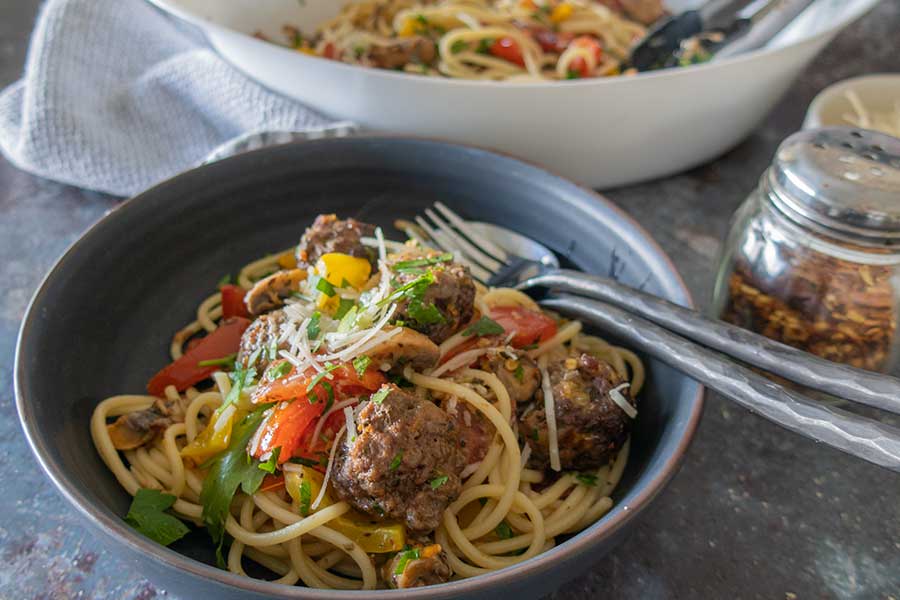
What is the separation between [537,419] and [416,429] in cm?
37

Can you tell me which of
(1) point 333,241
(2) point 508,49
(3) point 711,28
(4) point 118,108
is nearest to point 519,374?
(1) point 333,241

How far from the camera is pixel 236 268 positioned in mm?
2590

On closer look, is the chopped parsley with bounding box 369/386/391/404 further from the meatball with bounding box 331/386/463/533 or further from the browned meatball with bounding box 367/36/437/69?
the browned meatball with bounding box 367/36/437/69

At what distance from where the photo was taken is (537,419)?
6.52 feet

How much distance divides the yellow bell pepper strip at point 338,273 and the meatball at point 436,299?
126mm

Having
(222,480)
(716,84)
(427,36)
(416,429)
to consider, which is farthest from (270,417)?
(427,36)

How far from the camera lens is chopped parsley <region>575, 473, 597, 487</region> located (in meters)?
2.00

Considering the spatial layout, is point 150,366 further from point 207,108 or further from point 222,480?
point 207,108

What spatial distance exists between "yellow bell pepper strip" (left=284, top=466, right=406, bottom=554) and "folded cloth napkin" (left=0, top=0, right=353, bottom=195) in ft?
4.63

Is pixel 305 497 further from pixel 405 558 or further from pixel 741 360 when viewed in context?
pixel 741 360

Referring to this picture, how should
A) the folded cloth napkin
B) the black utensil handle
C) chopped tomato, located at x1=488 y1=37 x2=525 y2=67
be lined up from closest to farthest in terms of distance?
the black utensil handle, the folded cloth napkin, chopped tomato, located at x1=488 y1=37 x2=525 y2=67

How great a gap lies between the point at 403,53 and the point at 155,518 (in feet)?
7.07

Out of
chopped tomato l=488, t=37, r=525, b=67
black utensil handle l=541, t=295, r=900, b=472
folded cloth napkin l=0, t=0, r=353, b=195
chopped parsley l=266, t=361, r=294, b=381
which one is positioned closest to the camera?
black utensil handle l=541, t=295, r=900, b=472

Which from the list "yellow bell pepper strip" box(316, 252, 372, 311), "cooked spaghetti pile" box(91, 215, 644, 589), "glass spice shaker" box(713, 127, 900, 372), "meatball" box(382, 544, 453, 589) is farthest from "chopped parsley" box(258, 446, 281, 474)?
"glass spice shaker" box(713, 127, 900, 372)
